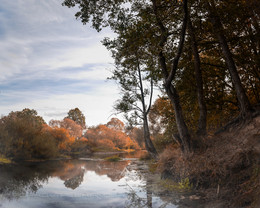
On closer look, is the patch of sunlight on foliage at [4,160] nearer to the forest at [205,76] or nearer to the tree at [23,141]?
the tree at [23,141]

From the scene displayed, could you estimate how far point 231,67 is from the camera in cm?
957

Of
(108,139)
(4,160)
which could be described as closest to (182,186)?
(4,160)

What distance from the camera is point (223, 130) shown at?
9.84 metres

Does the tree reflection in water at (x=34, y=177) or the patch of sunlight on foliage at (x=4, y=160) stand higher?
the patch of sunlight on foliage at (x=4, y=160)

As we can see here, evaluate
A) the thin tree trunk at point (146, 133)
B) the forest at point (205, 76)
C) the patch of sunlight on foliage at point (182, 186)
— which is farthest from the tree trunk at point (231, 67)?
the thin tree trunk at point (146, 133)

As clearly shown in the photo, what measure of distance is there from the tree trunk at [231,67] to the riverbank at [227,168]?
66 cm

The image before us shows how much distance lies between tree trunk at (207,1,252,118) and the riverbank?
0.66 meters

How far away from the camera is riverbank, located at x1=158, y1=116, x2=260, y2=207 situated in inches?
223

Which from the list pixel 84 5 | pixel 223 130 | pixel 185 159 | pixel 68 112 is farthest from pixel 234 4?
pixel 68 112

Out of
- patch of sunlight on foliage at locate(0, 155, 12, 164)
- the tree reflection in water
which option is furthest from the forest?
patch of sunlight on foliage at locate(0, 155, 12, 164)

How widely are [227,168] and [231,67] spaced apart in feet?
16.0

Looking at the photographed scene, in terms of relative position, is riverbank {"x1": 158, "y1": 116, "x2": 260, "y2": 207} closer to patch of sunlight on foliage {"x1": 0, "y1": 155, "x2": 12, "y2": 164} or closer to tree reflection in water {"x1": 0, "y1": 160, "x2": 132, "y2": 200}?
tree reflection in water {"x1": 0, "y1": 160, "x2": 132, "y2": 200}

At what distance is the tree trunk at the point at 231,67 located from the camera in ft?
29.5

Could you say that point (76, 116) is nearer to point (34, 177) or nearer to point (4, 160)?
point (4, 160)
